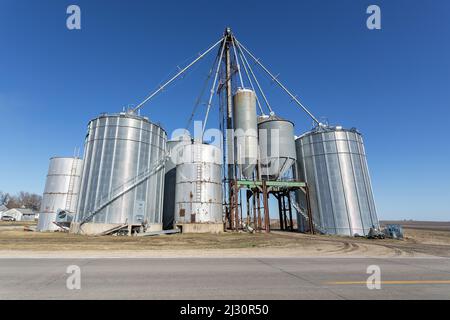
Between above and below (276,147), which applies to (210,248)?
below

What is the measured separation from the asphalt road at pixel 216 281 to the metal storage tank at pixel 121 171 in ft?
60.7

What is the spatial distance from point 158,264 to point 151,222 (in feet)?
71.8

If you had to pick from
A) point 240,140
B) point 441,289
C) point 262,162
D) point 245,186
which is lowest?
point 441,289

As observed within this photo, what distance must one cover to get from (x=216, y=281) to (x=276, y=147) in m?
29.0

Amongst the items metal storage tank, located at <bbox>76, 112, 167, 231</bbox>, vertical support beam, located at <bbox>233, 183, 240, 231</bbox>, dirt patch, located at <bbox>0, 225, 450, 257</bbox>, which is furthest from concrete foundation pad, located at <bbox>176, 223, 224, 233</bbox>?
dirt patch, located at <bbox>0, 225, 450, 257</bbox>

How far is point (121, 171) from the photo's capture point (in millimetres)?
29250

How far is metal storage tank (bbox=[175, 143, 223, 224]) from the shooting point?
31453 mm

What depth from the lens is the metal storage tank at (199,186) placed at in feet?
103

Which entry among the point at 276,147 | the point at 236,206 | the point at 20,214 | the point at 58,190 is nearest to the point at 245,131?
the point at 276,147

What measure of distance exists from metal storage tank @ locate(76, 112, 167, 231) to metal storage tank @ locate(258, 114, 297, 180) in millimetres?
14912

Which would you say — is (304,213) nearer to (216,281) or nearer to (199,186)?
(199,186)

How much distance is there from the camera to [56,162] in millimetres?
39812

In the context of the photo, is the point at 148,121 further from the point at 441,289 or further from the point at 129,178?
the point at 441,289
